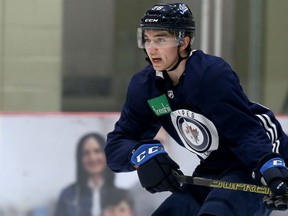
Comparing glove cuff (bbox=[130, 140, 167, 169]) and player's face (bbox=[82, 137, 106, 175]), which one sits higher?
glove cuff (bbox=[130, 140, 167, 169])

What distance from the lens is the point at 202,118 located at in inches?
109

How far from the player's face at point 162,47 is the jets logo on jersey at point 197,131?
17cm

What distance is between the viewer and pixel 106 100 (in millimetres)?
5047

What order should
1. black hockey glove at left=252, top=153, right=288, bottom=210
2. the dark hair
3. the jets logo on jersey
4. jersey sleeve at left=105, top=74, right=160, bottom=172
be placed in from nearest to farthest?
black hockey glove at left=252, top=153, right=288, bottom=210 → the jets logo on jersey → jersey sleeve at left=105, top=74, right=160, bottom=172 → the dark hair

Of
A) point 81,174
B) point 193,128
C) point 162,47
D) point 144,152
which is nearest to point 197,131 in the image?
point 193,128

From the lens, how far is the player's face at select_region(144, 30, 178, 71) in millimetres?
2820

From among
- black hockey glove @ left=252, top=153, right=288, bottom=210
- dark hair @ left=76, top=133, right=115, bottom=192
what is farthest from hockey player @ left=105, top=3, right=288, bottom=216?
dark hair @ left=76, top=133, right=115, bottom=192

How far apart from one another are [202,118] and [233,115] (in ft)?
0.46

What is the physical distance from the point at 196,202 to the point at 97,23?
7.93 feet

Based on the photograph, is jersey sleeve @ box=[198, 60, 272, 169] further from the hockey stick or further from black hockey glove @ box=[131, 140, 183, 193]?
black hockey glove @ box=[131, 140, 183, 193]

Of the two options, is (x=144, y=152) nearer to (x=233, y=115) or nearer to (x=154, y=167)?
(x=154, y=167)

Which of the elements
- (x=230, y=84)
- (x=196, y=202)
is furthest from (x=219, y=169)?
(x=230, y=84)

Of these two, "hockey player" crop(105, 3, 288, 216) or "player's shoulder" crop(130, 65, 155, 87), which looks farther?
"player's shoulder" crop(130, 65, 155, 87)

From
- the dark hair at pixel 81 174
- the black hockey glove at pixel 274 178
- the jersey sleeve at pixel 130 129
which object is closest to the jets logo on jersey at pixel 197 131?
the jersey sleeve at pixel 130 129
